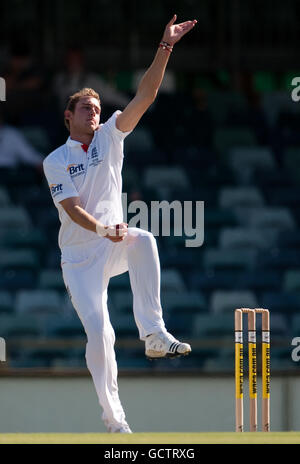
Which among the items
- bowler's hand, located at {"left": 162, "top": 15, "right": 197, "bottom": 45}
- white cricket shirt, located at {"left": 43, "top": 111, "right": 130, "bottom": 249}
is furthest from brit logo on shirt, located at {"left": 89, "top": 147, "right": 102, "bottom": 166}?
bowler's hand, located at {"left": 162, "top": 15, "right": 197, "bottom": 45}

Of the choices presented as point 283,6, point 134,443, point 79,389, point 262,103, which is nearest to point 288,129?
point 262,103

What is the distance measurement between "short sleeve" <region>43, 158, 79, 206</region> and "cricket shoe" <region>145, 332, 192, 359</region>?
2.79 ft

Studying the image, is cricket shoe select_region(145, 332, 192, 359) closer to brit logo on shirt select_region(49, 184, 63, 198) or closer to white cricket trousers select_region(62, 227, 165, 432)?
white cricket trousers select_region(62, 227, 165, 432)

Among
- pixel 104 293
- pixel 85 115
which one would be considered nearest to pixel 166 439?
pixel 104 293

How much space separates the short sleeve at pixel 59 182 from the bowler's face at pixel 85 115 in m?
0.22

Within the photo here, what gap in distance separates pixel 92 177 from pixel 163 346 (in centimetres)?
99

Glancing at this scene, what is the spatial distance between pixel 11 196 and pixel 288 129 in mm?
3035

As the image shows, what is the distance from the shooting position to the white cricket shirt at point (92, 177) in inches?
257

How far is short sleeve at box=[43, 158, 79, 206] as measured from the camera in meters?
6.45

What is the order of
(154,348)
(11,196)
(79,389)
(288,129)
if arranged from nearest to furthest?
1. (154,348)
2. (79,389)
3. (11,196)
4. (288,129)

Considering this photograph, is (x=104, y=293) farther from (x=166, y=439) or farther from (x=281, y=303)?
(x=281, y=303)

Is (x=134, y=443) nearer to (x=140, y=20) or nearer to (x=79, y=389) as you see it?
(x=79, y=389)

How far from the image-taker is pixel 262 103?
13406 mm

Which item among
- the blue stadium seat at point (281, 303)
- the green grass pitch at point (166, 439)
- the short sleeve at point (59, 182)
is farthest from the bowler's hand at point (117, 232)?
the blue stadium seat at point (281, 303)
